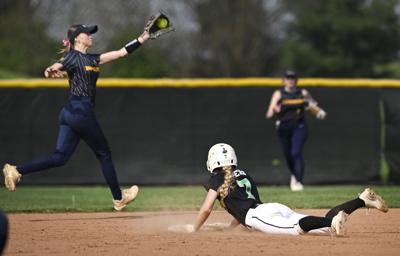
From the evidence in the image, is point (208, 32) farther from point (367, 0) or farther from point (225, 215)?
point (225, 215)

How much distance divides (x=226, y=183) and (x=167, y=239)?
30.7 inches

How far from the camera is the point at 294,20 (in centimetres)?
4559

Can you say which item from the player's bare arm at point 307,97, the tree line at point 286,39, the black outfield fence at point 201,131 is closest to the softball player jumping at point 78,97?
the player's bare arm at point 307,97

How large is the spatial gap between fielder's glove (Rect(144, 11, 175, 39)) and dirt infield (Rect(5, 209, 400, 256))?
2167 millimetres

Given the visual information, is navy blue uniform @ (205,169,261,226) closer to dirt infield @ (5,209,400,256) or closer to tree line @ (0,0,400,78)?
dirt infield @ (5,209,400,256)

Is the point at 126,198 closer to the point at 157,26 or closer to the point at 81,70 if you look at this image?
the point at 81,70

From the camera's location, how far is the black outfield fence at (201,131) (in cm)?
1705

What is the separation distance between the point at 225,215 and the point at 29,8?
25.4 m

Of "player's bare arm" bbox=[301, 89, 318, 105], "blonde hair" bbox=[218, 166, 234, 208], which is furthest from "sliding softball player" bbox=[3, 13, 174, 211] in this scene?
"player's bare arm" bbox=[301, 89, 318, 105]

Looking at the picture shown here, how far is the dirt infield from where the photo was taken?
7.84 meters

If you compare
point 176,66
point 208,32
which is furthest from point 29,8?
point 208,32

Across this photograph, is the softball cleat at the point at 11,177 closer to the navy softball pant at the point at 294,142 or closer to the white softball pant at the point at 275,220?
the white softball pant at the point at 275,220

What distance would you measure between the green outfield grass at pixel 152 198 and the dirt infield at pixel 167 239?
1509 millimetres

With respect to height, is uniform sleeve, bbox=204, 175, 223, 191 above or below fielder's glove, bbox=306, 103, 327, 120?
above
